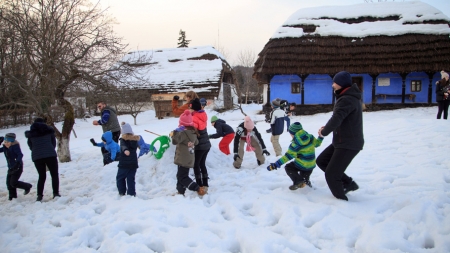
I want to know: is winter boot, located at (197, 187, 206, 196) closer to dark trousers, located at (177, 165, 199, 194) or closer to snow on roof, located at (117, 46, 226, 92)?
dark trousers, located at (177, 165, 199, 194)

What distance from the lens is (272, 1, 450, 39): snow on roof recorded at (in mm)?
16594

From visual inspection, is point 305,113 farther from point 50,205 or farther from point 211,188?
point 50,205

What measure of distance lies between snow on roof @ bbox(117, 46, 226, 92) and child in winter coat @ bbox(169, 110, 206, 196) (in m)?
19.2

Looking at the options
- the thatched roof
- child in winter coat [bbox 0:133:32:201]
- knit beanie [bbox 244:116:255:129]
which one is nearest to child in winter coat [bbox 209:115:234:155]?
knit beanie [bbox 244:116:255:129]

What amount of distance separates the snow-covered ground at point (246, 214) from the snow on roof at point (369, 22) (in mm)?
13110

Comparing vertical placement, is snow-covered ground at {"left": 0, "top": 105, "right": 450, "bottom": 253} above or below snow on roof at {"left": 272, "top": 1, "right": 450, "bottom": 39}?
below

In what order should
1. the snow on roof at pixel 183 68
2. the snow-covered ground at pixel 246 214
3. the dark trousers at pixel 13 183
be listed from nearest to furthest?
the snow-covered ground at pixel 246 214
the dark trousers at pixel 13 183
the snow on roof at pixel 183 68

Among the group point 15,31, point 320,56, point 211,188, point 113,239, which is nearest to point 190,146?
point 211,188

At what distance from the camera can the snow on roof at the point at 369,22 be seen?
54.4 feet

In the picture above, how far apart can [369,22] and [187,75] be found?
14653mm

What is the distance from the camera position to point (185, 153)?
452 centimetres

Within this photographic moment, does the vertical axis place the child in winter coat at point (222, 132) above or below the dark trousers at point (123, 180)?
above

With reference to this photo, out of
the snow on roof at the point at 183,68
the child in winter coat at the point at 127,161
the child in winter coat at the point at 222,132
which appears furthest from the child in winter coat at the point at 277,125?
the snow on roof at the point at 183,68

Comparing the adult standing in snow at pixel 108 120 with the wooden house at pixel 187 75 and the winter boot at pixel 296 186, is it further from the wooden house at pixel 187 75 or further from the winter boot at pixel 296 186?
the wooden house at pixel 187 75
